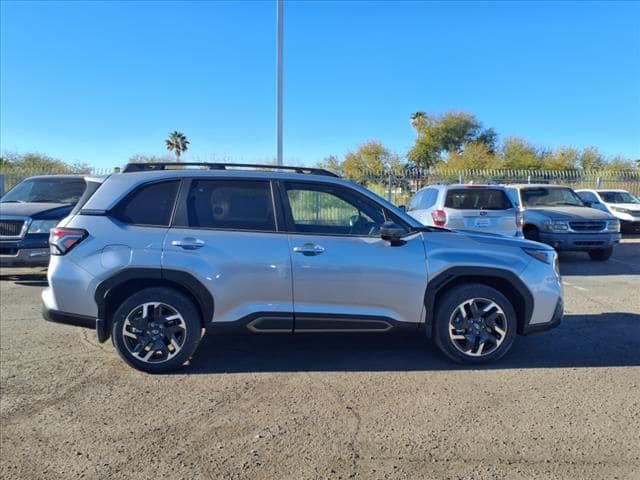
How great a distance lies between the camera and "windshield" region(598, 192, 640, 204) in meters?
17.0

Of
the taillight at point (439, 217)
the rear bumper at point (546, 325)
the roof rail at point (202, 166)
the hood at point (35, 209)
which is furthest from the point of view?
the taillight at point (439, 217)

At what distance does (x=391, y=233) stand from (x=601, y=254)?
30.3ft

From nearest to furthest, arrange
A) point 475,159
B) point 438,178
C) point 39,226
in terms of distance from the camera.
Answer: point 39,226 < point 438,178 < point 475,159

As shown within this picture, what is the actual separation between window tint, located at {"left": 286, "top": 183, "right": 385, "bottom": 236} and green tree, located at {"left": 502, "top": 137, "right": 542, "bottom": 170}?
145 feet

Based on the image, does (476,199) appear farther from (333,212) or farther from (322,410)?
(322,410)

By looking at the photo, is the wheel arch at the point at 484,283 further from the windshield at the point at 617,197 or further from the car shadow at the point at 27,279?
the windshield at the point at 617,197

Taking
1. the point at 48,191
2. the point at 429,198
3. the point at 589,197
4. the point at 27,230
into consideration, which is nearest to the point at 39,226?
the point at 27,230

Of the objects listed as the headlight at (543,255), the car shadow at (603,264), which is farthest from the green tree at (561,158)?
the headlight at (543,255)

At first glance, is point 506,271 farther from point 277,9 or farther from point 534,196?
point 277,9

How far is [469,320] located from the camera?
4.40 meters

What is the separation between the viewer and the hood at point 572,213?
418 inches

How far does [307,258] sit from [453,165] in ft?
141

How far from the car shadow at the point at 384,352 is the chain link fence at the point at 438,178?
1238cm

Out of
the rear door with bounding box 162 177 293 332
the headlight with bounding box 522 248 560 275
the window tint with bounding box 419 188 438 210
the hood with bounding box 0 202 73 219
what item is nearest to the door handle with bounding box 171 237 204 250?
the rear door with bounding box 162 177 293 332
